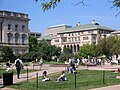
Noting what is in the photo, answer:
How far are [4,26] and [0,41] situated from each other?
486 centimetres

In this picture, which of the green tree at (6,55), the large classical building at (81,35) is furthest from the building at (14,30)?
the large classical building at (81,35)

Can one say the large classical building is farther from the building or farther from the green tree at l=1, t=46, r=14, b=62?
the green tree at l=1, t=46, r=14, b=62

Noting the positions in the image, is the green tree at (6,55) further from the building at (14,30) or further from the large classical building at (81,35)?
the large classical building at (81,35)

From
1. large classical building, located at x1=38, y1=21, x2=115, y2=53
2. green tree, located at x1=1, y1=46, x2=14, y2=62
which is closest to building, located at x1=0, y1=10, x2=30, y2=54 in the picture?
green tree, located at x1=1, y1=46, x2=14, y2=62

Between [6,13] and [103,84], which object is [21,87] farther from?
[6,13]

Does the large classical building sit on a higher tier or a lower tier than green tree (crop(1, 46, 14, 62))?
higher

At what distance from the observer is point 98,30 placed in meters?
147

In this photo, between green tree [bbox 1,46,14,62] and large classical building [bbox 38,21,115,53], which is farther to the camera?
large classical building [bbox 38,21,115,53]

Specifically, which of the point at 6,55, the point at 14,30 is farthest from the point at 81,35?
the point at 6,55

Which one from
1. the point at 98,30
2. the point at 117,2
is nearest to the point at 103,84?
the point at 117,2

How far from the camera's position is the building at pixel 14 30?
305 ft

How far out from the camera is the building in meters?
92.8

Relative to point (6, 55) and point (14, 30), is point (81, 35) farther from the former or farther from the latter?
point (6, 55)

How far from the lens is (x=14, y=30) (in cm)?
9562
